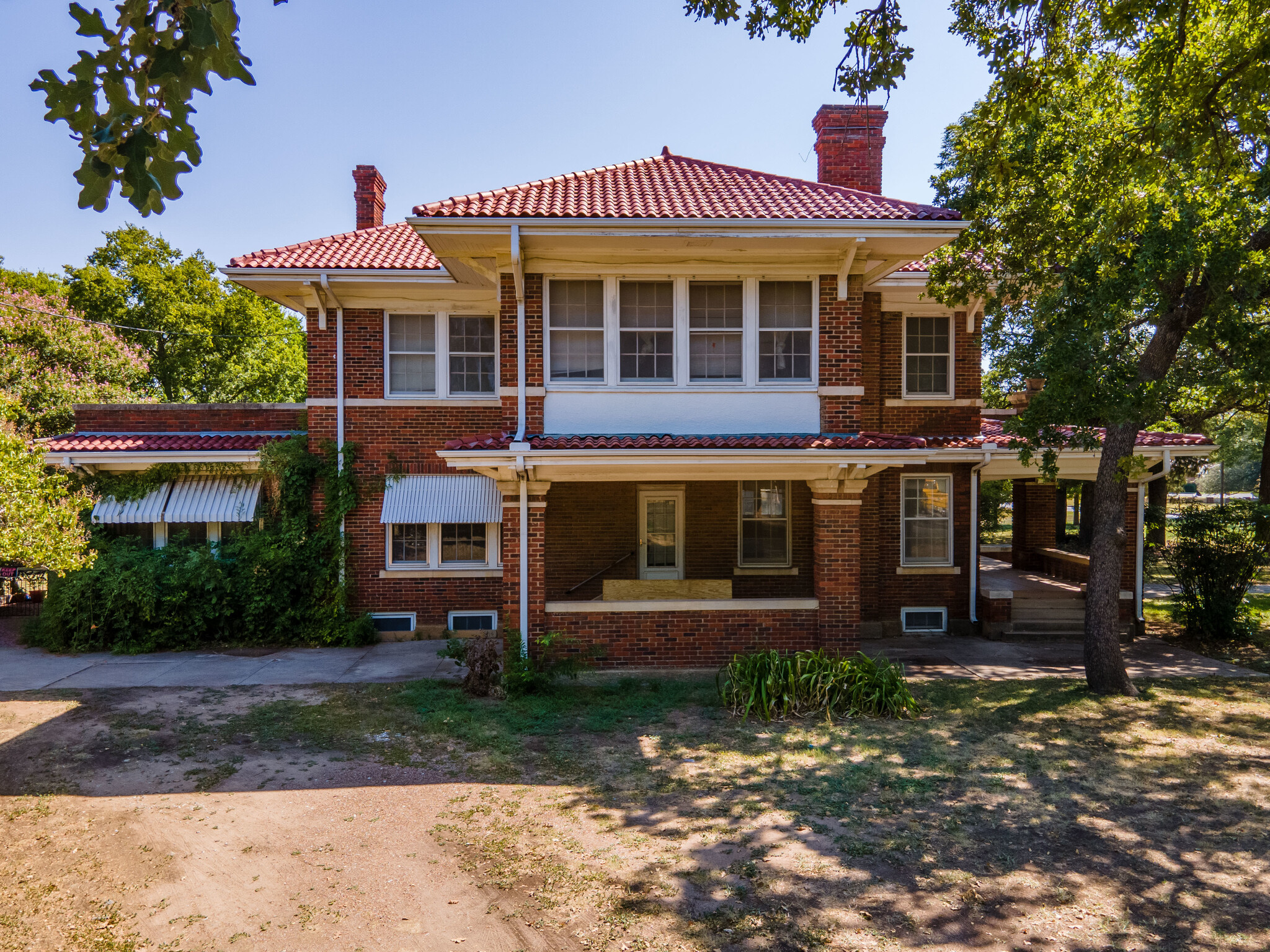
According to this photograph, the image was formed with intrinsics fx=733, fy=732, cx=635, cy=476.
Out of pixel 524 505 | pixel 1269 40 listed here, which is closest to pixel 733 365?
pixel 524 505

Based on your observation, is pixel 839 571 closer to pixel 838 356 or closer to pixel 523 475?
pixel 838 356

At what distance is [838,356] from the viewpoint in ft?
33.6

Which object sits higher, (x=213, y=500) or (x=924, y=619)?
(x=213, y=500)

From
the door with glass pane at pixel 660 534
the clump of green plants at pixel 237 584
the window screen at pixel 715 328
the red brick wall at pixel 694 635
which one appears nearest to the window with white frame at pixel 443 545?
the clump of green plants at pixel 237 584

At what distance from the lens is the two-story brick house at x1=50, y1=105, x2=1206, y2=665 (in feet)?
31.1

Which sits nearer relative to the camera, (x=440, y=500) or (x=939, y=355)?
(x=440, y=500)

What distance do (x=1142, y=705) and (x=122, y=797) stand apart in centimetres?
1134

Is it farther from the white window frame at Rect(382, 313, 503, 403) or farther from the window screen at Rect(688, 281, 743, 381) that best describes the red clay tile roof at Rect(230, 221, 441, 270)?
the window screen at Rect(688, 281, 743, 381)

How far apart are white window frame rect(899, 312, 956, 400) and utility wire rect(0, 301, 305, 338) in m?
22.6

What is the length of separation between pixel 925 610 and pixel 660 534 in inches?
200

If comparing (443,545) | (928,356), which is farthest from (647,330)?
(928,356)

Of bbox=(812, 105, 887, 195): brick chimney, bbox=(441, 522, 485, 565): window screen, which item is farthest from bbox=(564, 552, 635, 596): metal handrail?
bbox=(812, 105, 887, 195): brick chimney

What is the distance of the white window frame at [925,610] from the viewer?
1345 cm

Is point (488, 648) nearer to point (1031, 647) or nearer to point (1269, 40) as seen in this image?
point (1031, 647)
